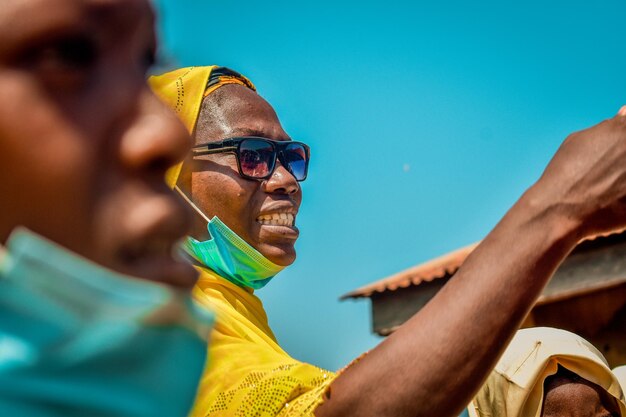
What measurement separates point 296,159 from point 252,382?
1482 mm

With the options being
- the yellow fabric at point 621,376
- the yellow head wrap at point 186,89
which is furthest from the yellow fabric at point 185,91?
the yellow fabric at point 621,376

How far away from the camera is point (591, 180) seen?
1.79 m

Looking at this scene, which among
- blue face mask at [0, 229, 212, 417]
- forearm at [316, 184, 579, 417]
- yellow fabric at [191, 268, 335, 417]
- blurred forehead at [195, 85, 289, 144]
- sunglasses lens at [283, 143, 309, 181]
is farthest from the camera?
sunglasses lens at [283, 143, 309, 181]

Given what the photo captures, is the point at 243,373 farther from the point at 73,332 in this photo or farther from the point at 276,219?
the point at 73,332

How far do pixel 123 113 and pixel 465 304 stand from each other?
87cm

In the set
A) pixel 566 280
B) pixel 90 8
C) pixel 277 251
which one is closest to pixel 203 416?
pixel 277 251

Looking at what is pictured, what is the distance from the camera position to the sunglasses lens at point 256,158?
3105mm

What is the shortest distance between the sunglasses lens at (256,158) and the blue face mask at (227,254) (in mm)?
210

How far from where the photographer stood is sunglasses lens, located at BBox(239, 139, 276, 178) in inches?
122

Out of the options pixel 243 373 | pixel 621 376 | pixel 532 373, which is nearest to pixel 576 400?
pixel 532 373

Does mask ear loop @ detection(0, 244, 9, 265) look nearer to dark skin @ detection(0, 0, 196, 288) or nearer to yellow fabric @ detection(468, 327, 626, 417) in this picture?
dark skin @ detection(0, 0, 196, 288)

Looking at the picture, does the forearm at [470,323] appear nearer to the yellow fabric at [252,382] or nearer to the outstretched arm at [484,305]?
the outstretched arm at [484,305]

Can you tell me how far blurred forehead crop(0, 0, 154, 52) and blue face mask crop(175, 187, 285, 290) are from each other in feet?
6.51

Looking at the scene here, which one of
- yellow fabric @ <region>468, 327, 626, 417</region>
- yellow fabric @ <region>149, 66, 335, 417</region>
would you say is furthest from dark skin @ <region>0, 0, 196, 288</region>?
yellow fabric @ <region>468, 327, 626, 417</region>
